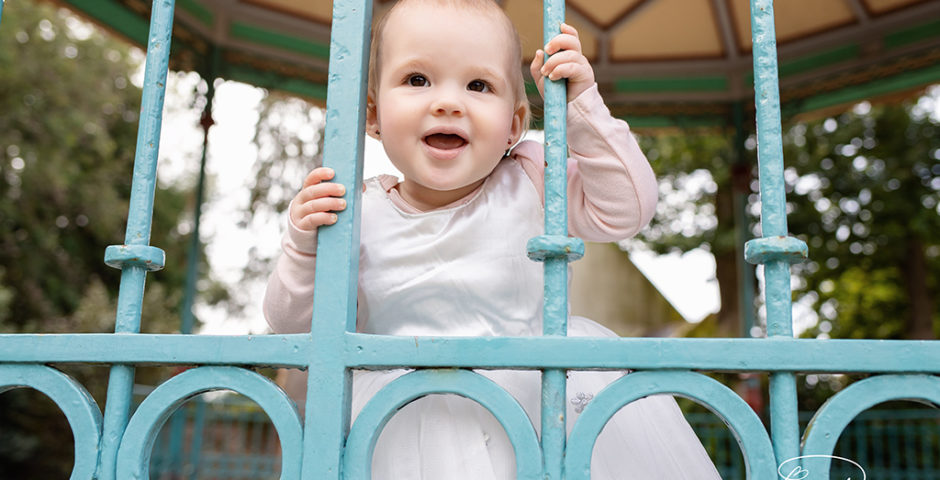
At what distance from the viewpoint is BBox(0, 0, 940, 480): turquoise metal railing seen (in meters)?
0.91

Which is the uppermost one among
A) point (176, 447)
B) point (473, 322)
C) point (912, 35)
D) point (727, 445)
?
point (912, 35)

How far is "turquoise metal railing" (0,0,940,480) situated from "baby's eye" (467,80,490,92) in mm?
268

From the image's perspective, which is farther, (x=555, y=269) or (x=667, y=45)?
(x=667, y=45)

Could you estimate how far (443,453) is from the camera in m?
1.13

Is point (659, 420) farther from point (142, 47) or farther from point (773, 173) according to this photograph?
point (142, 47)

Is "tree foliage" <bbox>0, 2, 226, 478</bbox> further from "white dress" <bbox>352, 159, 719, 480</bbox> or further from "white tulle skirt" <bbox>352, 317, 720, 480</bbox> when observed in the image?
"white tulle skirt" <bbox>352, 317, 720, 480</bbox>

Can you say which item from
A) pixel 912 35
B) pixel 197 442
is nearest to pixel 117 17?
pixel 197 442

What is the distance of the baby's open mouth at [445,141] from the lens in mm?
1274

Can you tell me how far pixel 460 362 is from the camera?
935 millimetres

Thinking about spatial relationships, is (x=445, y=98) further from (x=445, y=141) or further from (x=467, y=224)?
(x=467, y=224)

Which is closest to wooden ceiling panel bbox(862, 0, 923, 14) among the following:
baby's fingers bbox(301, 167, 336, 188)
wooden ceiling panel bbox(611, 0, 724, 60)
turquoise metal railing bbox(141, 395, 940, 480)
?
wooden ceiling panel bbox(611, 0, 724, 60)

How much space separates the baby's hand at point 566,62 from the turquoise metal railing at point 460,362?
2 centimetres

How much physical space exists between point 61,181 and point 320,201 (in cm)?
1251

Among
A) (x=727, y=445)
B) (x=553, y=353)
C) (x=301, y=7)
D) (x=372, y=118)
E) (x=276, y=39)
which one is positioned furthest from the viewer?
(x=727, y=445)
